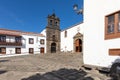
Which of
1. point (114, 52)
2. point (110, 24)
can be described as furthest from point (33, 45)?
point (114, 52)

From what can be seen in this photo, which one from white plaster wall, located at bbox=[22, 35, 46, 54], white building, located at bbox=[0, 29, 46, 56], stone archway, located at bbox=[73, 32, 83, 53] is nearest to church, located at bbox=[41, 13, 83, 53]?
stone archway, located at bbox=[73, 32, 83, 53]

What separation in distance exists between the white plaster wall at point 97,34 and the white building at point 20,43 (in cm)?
2026

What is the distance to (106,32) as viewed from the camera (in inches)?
271

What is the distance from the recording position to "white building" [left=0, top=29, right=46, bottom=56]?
77.5ft

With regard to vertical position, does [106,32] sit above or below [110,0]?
below

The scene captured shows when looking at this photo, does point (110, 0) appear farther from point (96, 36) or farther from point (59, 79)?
point (59, 79)

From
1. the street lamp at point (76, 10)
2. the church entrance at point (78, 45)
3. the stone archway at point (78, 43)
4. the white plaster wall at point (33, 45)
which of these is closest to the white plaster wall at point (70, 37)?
the stone archway at point (78, 43)

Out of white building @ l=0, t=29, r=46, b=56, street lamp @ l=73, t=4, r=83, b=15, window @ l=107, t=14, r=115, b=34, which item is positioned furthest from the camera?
white building @ l=0, t=29, r=46, b=56

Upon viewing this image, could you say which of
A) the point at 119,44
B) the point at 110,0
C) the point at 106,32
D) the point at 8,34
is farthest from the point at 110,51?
the point at 8,34

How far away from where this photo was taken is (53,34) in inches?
1128

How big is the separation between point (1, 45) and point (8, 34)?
2670 millimetres

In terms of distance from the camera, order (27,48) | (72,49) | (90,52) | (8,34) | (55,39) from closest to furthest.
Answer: (90,52)
(72,49)
(8,34)
(27,48)
(55,39)

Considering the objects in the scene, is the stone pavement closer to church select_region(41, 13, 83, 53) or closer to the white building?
church select_region(41, 13, 83, 53)

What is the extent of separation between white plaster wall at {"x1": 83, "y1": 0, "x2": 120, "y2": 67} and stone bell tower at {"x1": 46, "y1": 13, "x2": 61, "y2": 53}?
20.1m
